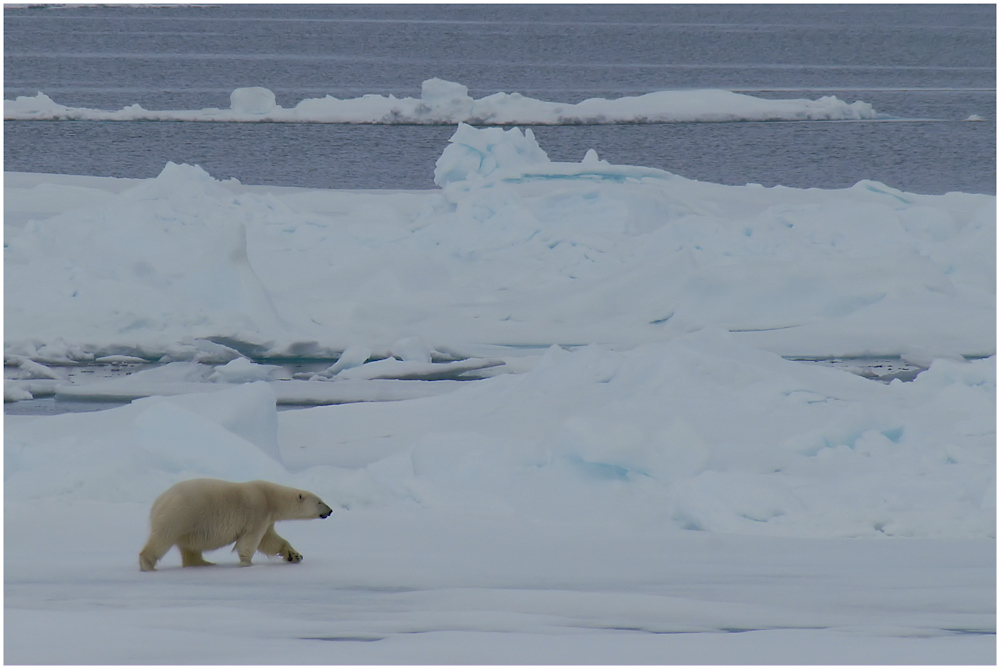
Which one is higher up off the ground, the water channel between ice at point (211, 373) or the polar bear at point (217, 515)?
the water channel between ice at point (211, 373)

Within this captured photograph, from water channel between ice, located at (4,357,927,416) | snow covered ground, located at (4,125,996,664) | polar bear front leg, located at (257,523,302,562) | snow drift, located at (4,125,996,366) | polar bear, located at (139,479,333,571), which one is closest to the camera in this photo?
snow covered ground, located at (4,125,996,664)

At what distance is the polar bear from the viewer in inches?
127

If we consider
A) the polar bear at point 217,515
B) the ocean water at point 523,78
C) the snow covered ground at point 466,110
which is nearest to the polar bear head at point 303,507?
the polar bear at point 217,515

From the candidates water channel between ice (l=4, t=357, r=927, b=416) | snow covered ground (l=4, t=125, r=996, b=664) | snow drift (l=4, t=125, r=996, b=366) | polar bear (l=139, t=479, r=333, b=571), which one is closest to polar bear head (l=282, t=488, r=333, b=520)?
polar bear (l=139, t=479, r=333, b=571)

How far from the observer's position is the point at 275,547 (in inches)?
139

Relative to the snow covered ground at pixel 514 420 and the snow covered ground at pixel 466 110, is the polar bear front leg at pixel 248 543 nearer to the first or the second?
the snow covered ground at pixel 514 420

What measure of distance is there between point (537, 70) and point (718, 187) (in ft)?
→ 91.1

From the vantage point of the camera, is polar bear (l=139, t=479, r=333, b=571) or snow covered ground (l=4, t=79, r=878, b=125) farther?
snow covered ground (l=4, t=79, r=878, b=125)

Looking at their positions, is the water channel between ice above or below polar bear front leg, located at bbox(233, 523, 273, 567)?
above

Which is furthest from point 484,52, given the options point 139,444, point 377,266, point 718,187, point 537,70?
point 139,444

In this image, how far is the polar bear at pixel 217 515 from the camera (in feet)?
10.6

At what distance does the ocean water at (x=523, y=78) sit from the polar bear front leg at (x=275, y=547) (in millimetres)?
15379

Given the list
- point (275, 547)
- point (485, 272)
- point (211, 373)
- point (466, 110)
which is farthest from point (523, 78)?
point (275, 547)

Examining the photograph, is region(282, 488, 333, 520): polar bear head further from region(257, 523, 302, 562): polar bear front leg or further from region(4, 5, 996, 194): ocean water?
region(4, 5, 996, 194): ocean water
